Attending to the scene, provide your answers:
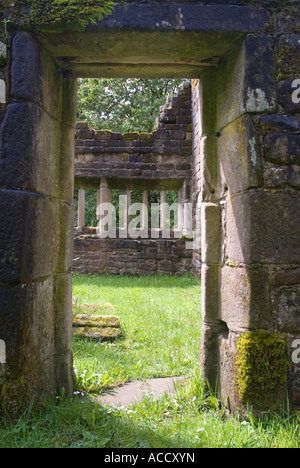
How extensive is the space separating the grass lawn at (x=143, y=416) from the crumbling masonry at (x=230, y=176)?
129 millimetres

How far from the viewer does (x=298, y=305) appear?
1991mm

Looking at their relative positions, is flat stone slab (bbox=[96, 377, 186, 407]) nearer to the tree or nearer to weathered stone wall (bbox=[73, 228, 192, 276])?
weathered stone wall (bbox=[73, 228, 192, 276])

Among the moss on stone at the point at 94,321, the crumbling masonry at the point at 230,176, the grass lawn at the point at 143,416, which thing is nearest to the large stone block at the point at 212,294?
the crumbling masonry at the point at 230,176

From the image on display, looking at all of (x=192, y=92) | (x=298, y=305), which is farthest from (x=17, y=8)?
(x=192, y=92)

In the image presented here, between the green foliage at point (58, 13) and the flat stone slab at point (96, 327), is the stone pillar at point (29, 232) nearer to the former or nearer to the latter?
the green foliage at point (58, 13)

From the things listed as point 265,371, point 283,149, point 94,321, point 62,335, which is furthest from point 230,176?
point 94,321

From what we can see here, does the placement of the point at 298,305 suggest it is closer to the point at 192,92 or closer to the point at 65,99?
the point at 65,99

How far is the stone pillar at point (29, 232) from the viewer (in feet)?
6.27

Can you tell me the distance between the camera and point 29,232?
1.96 meters

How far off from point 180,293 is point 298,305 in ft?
15.0

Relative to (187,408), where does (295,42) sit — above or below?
above

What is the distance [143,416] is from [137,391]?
0.47m

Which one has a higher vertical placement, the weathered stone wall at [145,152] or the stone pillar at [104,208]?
the weathered stone wall at [145,152]

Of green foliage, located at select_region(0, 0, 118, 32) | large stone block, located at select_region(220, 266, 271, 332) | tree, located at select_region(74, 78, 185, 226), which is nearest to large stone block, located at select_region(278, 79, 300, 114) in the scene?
large stone block, located at select_region(220, 266, 271, 332)
